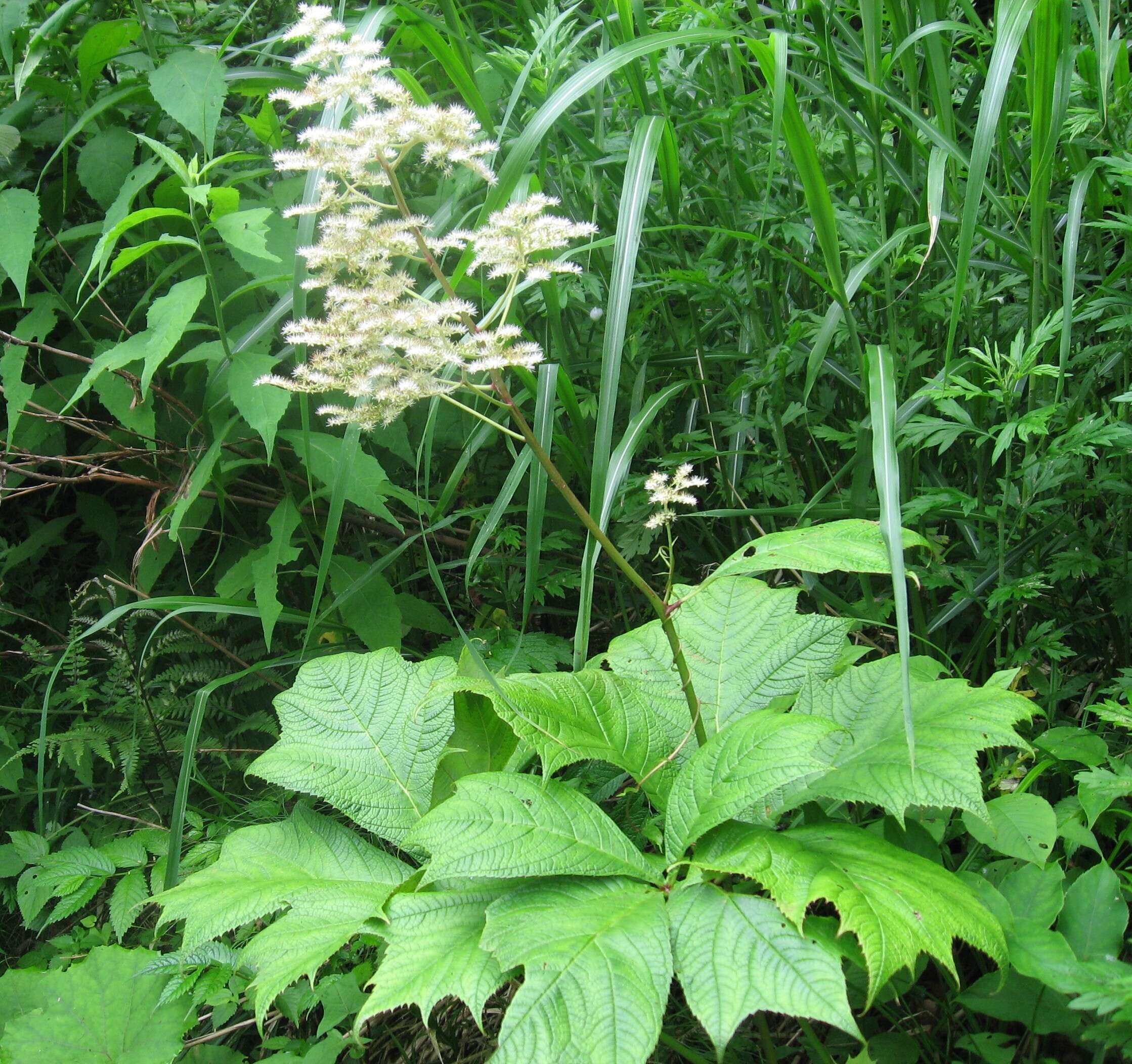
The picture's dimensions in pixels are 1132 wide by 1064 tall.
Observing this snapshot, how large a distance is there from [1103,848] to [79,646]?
83.8 inches

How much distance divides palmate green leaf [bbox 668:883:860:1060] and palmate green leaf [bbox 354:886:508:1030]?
19 centimetres

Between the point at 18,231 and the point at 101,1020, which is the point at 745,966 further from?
the point at 18,231

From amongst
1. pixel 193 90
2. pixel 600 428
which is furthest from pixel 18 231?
pixel 600 428

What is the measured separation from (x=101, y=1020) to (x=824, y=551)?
52.6 inches

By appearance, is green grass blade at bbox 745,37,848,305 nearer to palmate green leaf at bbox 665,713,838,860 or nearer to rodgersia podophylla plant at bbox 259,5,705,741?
rodgersia podophylla plant at bbox 259,5,705,741

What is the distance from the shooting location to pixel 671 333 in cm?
203

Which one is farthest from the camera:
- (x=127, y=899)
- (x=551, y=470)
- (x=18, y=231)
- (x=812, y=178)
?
(x=18, y=231)

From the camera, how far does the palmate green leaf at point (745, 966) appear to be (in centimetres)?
87

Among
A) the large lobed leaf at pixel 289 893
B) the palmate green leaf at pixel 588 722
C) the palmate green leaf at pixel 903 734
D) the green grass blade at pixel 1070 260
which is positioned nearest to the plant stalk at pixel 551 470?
the palmate green leaf at pixel 588 722

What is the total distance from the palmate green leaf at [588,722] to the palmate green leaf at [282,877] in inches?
11.0

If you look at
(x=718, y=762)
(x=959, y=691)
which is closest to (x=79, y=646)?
(x=718, y=762)

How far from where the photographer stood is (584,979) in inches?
35.8

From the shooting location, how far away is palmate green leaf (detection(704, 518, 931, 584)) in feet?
3.77

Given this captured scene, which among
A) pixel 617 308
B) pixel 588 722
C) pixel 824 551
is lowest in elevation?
pixel 588 722
